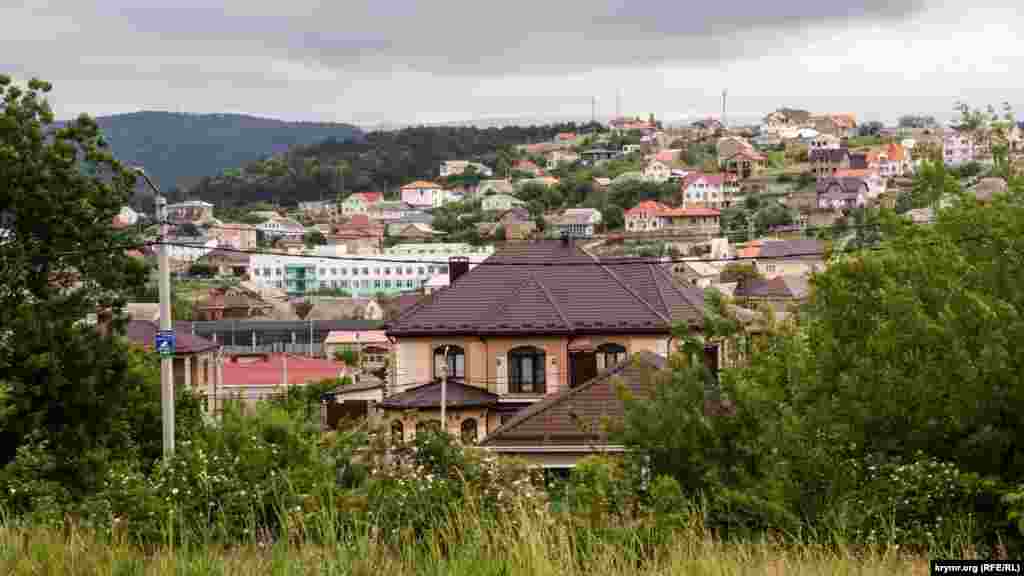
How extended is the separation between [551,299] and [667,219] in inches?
4503

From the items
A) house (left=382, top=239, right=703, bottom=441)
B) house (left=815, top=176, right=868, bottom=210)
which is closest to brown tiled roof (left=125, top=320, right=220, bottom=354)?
house (left=382, top=239, right=703, bottom=441)

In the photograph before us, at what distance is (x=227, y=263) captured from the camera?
13888cm

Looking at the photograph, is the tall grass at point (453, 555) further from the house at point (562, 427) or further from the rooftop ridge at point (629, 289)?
the rooftop ridge at point (629, 289)

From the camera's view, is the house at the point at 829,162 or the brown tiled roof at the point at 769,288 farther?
the house at the point at 829,162

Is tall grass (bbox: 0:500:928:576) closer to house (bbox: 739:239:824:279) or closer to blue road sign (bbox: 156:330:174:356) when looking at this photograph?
blue road sign (bbox: 156:330:174:356)

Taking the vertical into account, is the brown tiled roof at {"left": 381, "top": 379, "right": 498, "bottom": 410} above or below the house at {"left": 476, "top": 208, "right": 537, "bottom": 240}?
below

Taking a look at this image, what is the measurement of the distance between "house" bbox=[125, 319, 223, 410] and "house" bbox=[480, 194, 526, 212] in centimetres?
14318

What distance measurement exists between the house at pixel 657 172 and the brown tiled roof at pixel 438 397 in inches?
6409

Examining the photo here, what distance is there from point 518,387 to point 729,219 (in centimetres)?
11650

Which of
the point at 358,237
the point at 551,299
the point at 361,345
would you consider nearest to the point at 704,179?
the point at 358,237

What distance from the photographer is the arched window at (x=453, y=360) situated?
27.9 metres

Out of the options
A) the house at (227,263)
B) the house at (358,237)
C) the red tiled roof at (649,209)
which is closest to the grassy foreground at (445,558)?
the house at (358,237)

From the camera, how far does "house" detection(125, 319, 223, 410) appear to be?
101ft

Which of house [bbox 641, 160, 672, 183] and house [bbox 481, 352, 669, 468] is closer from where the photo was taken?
house [bbox 481, 352, 669, 468]
